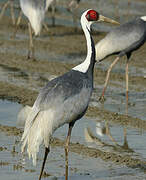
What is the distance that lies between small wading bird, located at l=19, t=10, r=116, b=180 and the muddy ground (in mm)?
983

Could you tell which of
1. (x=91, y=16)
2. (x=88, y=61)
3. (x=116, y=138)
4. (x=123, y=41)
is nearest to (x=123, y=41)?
(x=123, y=41)

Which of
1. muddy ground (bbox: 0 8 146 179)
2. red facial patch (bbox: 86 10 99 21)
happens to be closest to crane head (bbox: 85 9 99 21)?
red facial patch (bbox: 86 10 99 21)

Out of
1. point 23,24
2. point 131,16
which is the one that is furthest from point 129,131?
point 131,16

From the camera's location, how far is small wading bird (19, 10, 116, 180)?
6602 mm

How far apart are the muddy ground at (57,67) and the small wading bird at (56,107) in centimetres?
98

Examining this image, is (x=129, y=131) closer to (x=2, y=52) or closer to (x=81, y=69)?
(x=81, y=69)

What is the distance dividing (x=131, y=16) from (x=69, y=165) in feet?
53.6

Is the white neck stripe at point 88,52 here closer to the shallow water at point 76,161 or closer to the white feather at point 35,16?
the shallow water at point 76,161

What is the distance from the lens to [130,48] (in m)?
12.1

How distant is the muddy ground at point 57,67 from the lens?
27.5ft

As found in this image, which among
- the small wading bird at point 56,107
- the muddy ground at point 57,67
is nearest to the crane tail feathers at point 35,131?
the small wading bird at point 56,107

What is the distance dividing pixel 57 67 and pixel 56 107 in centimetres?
769

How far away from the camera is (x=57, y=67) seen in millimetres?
14422

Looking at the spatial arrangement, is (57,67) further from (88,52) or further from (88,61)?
(88,61)
